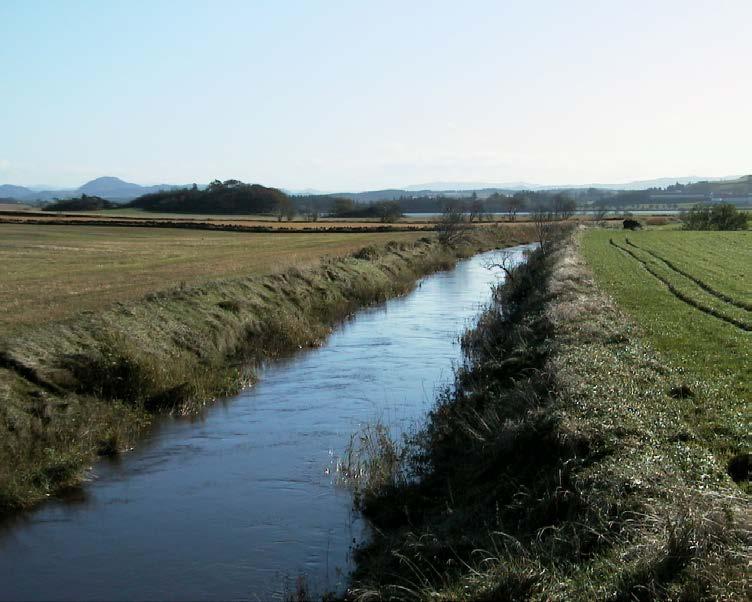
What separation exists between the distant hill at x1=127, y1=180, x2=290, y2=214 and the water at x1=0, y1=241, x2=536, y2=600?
370ft

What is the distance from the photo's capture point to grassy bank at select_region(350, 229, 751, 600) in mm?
6711

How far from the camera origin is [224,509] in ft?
38.8

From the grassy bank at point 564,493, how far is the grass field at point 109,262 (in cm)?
1178

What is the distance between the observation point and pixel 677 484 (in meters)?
7.87

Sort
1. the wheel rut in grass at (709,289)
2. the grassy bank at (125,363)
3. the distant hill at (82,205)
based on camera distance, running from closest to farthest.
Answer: the grassy bank at (125,363) → the wheel rut in grass at (709,289) → the distant hill at (82,205)

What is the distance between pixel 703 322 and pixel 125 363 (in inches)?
529

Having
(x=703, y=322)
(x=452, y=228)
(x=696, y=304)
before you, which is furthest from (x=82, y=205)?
(x=703, y=322)

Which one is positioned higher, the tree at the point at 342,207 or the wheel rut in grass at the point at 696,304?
the tree at the point at 342,207

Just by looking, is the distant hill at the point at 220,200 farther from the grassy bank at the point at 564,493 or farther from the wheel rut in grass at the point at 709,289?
the grassy bank at the point at 564,493

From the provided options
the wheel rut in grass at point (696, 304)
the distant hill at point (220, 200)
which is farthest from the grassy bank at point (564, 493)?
the distant hill at point (220, 200)

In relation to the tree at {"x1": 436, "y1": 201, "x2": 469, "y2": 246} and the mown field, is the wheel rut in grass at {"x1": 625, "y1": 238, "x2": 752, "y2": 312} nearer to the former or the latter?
the mown field

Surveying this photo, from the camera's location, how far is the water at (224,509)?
9625 millimetres

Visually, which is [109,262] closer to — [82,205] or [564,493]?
[564,493]

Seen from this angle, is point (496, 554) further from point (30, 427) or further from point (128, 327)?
point (128, 327)
